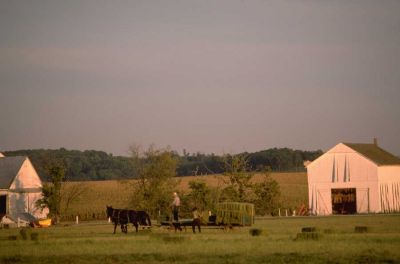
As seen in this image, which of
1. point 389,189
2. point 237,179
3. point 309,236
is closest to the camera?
point 309,236

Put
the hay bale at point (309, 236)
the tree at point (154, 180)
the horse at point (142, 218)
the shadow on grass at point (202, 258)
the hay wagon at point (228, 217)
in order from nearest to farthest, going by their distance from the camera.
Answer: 1. the shadow on grass at point (202, 258)
2. the hay bale at point (309, 236)
3. the hay wagon at point (228, 217)
4. the horse at point (142, 218)
5. the tree at point (154, 180)

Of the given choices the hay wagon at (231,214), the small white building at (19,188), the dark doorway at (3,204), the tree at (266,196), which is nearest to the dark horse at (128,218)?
the hay wagon at (231,214)

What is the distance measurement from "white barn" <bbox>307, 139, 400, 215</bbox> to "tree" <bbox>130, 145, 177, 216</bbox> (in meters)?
14.2

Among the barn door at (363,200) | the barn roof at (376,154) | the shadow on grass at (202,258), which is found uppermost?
the barn roof at (376,154)

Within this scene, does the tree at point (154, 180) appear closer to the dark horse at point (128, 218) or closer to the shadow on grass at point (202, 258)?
the dark horse at point (128, 218)

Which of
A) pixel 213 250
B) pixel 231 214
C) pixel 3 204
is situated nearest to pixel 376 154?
pixel 3 204

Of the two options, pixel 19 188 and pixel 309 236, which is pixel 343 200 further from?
pixel 309 236

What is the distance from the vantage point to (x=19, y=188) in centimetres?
6988

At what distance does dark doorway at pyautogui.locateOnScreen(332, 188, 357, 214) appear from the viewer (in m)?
70.4

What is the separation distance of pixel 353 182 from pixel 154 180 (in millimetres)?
18070

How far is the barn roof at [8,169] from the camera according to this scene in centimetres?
6919

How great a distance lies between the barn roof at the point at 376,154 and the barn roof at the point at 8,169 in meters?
29.7

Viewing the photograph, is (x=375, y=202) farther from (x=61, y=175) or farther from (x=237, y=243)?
(x=237, y=243)

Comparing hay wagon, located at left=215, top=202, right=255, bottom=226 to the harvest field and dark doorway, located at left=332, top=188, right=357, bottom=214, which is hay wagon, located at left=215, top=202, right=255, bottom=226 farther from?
dark doorway, located at left=332, top=188, right=357, bottom=214
